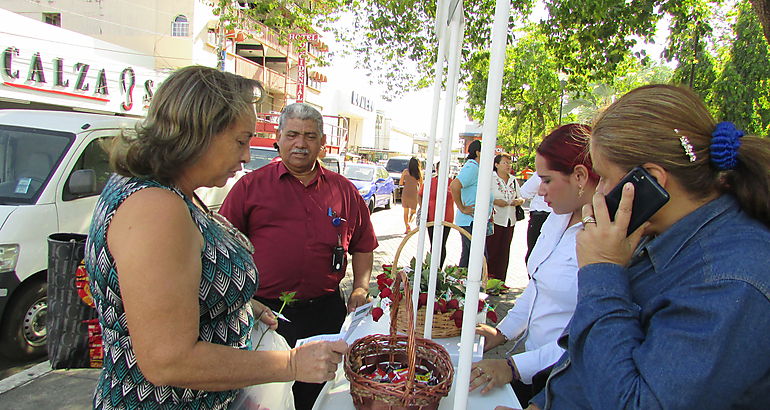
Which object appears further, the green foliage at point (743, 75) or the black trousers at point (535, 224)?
the green foliage at point (743, 75)

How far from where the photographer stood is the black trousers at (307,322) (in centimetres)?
243

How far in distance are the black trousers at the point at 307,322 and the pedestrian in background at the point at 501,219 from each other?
3.56 metres

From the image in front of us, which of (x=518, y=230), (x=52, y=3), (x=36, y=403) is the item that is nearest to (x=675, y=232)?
(x=36, y=403)

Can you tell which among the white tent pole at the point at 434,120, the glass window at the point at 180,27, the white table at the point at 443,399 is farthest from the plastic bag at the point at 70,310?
the glass window at the point at 180,27

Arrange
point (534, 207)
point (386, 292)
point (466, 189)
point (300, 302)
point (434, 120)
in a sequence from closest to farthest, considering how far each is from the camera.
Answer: point (434, 120) → point (386, 292) → point (300, 302) → point (534, 207) → point (466, 189)

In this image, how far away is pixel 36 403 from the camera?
3.01m

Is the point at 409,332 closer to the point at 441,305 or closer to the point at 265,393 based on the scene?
the point at 265,393

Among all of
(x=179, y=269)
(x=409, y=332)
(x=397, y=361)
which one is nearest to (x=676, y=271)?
(x=409, y=332)

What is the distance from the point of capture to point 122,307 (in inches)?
45.9

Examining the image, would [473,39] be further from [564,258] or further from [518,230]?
[518,230]

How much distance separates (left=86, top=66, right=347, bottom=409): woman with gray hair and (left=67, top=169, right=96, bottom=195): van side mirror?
10.4 feet

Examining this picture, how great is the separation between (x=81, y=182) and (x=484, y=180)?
4.07 meters

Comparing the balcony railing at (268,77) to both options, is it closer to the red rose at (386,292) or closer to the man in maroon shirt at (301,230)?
the man in maroon shirt at (301,230)

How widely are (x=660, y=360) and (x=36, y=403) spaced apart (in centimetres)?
374
